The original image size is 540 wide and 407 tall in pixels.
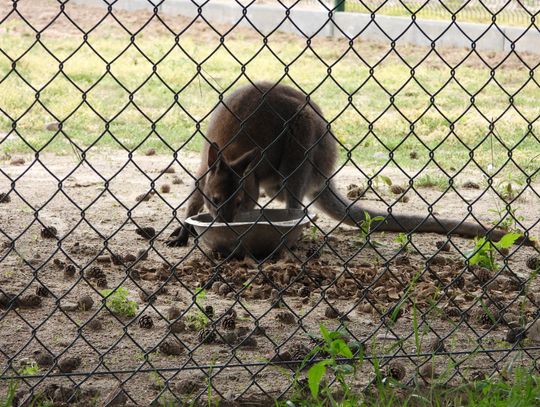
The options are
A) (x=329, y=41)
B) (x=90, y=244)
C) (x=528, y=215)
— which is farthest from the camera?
(x=329, y=41)

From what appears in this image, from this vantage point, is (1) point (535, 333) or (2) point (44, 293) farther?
(2) point (44, 293)

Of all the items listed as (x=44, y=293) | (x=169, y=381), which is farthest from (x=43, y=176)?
(x=169, y=381)

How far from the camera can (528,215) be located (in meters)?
6.57

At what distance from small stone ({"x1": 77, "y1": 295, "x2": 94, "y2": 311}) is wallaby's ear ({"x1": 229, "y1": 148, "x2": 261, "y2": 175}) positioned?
4.80ft

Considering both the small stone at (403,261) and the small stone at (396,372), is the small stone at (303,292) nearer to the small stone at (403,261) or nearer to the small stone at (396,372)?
the small stone at (403,261)

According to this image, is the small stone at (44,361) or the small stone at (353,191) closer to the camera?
the small stone at (44,361)

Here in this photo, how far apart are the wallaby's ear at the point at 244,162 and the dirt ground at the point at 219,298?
0.56m

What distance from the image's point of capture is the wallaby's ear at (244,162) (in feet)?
18.7

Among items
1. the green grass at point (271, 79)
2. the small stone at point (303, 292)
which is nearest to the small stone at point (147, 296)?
the small stone at point (303, 292)

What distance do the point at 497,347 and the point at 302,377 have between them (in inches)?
36.9

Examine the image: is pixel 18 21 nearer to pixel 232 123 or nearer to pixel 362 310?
pixel 232 123

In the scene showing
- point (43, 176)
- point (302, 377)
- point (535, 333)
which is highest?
point (535, 333)

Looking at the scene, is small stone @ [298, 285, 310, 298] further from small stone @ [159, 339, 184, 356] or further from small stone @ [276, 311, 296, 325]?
small stone @ [159, 339, 184, 356]

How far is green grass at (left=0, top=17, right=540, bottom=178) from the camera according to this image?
8477 millimetres
